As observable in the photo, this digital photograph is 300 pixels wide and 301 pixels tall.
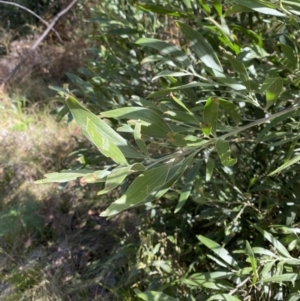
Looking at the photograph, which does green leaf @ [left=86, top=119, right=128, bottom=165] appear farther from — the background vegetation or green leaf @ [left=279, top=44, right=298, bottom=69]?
green leaf @ [left=279, top=44, right=298, bottom=69]

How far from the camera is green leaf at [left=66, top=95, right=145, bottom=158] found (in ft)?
2.25

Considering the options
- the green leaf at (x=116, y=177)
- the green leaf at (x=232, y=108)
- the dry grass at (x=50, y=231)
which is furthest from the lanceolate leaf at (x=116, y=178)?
the dry grass at (x=50, y=231)

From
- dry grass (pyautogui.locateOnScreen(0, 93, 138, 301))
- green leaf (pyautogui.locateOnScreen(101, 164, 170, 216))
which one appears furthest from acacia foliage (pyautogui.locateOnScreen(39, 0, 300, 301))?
dry grass (pyautogui.locateOnScreen(0, 93, 138, 301))

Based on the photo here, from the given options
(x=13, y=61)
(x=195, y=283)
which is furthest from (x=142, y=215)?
(x=13, y=61)

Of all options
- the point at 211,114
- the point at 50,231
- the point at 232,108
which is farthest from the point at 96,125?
the point at 50,231

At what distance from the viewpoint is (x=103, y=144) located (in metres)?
Result: 0.67

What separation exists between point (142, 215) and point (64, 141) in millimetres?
971

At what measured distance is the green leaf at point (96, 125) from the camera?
685mm

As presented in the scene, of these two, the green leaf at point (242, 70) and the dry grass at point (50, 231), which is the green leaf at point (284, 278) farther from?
the dry grass at point (50, 231)

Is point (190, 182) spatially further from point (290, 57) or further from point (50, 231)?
point (50, 231)

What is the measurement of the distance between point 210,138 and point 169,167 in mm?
137

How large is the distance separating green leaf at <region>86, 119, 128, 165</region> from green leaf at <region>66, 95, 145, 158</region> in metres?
0.02

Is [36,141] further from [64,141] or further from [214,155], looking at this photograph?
[214,155]

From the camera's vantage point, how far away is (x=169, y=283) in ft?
4.57
